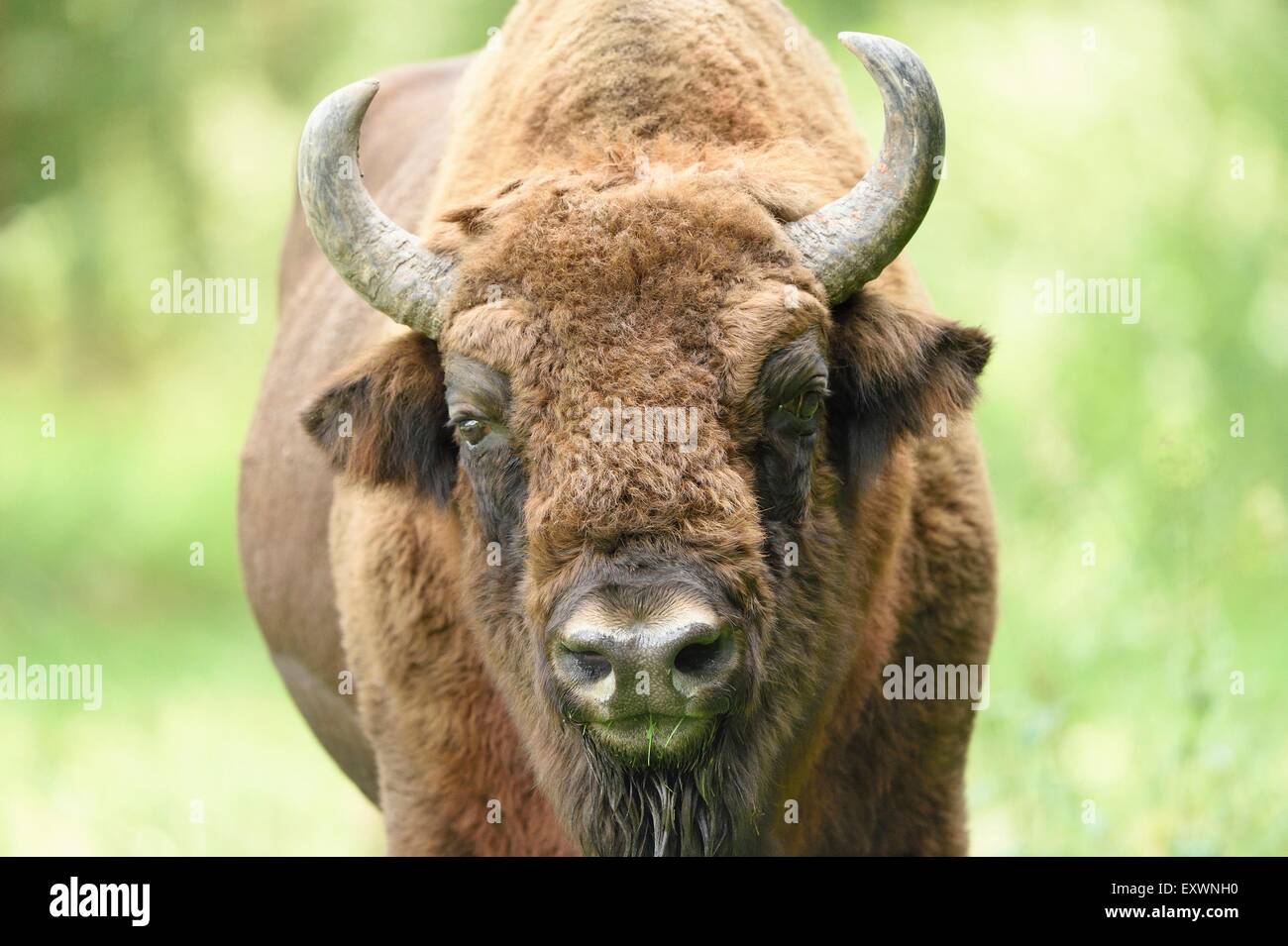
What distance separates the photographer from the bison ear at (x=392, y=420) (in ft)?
15.6

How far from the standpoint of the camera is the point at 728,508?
4.03m

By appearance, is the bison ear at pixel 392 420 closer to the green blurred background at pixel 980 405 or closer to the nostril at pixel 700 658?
the nostril at pixel 700 658

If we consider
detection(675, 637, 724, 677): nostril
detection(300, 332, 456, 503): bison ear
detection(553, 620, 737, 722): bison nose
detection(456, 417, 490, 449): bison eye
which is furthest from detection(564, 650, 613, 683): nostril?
A: detection(300, 332, 456, 503): bison ear

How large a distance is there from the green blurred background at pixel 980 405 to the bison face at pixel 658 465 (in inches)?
85.2

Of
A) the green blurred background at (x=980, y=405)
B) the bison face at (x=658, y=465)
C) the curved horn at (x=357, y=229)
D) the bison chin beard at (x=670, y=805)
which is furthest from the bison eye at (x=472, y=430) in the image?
the green blurred background at (x=980, y=405)

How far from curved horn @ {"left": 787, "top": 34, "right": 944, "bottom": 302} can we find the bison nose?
1159 millimetres

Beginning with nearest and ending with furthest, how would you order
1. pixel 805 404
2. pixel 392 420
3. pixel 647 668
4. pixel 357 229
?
1. pixel 647 668
2. pixel 805 404
3. pixel 357 229
4. pixel 392 420

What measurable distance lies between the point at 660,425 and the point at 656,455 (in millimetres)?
77

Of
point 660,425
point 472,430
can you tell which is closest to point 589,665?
point 660,425

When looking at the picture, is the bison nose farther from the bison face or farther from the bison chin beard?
the bison chin beard

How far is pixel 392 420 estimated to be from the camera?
480 cm

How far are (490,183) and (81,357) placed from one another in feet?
39.2

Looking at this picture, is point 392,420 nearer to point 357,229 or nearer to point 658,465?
point 357,229

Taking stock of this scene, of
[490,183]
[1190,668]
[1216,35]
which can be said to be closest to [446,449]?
[490,183]
